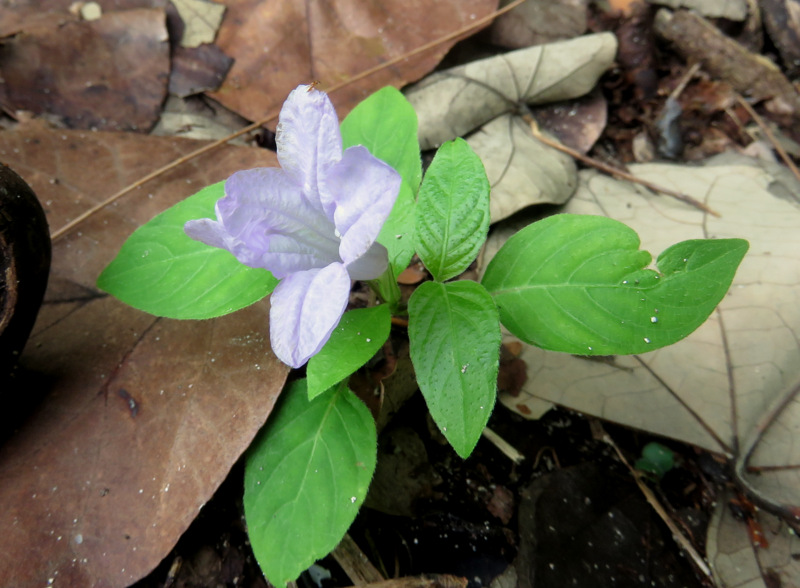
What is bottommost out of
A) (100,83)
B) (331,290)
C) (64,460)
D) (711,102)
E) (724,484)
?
(724,484)

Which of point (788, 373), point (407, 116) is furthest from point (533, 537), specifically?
point (407, 116)

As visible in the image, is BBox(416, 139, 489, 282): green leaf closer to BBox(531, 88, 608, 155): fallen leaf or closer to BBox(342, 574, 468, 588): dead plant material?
BBox(342, 574, 468, 588): dead plant material

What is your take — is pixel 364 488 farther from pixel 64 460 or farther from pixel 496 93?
pixel 496 93

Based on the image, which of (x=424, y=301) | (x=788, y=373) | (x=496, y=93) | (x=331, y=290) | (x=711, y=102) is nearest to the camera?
(x=331, y=290)

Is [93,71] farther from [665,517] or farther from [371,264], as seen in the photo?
[665,517]

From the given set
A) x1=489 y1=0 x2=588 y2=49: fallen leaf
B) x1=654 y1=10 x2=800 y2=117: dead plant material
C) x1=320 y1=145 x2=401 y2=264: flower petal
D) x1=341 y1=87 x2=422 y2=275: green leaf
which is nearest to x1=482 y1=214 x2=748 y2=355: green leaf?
x1=341 y1=87 x2=422 y2=275: green leaf

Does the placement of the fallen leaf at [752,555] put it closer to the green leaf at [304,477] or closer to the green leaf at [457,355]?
the green leaf at [457,355]

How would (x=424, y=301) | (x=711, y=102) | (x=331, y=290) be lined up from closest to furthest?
(x=331, y=290), (x=424, y=301), (x=711, y=102)

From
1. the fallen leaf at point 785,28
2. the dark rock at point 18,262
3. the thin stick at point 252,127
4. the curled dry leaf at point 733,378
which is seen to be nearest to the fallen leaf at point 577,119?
the thin stick at point 252,127
